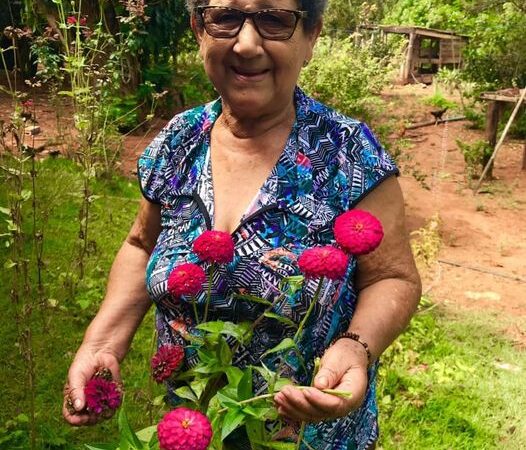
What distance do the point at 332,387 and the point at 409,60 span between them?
17.2 metres

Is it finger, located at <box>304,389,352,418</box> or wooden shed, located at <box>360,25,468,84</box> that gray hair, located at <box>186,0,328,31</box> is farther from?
wooden shed, located at <box>360,25,468,84</box>

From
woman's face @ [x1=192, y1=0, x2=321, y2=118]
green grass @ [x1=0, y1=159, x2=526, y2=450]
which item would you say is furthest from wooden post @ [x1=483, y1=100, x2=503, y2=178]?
woman's face @ [x1=192, y1=0, x2=321, y2=118]

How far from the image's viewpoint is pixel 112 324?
1.83m

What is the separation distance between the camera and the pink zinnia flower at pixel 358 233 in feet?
3.91

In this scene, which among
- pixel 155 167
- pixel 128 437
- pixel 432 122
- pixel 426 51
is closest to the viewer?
pixel 128 437

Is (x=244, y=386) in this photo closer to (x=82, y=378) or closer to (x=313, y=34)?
(x=82, y=378)

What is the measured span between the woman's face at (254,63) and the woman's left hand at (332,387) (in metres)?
0.61

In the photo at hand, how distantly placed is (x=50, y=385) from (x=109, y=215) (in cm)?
230

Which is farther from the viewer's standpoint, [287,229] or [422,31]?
[422,31]

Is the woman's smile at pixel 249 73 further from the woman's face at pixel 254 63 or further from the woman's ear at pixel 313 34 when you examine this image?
the woman's ear at pixel 313 34

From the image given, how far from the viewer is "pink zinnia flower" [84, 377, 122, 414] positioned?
4.66 feet

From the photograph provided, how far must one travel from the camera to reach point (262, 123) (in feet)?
5.64

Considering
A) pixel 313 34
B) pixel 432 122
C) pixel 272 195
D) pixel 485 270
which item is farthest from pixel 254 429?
pixel 432 122

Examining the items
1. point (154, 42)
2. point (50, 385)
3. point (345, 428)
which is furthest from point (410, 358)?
point (154, 42)
